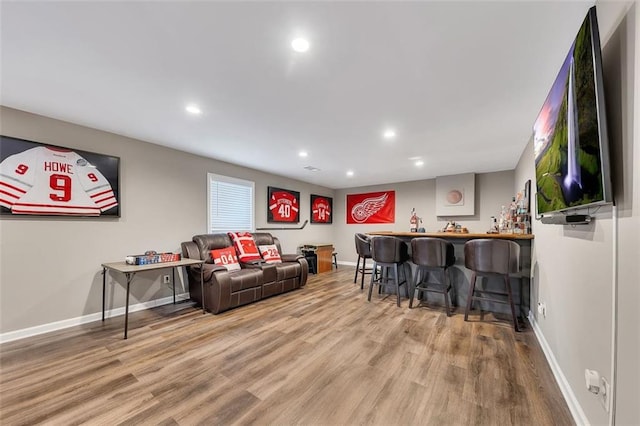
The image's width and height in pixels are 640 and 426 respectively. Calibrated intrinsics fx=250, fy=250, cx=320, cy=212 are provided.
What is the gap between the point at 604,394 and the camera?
122 centimetres

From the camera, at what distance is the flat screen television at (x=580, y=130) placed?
1066 millimetres

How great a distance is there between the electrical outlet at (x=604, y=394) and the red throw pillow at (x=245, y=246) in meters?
4.00

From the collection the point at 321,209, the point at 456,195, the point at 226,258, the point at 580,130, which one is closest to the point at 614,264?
the point at 580,130

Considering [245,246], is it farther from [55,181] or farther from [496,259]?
[496,259]

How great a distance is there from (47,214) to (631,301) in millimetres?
4582

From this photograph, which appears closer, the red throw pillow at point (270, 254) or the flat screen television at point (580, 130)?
the flat screen television at point (580, 130)

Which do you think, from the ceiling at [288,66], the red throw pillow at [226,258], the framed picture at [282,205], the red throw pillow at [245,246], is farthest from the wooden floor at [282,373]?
the framed picture at [282,205]

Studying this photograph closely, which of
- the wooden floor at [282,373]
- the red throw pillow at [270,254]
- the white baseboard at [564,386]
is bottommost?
the wooden floor at [282,373]

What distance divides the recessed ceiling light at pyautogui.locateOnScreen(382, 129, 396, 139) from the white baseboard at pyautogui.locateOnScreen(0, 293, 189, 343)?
389 centimetres

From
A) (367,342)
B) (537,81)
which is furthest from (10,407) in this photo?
(537,81)

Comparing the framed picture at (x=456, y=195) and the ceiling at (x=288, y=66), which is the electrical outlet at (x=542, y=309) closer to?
the ceiling at (x=288, y=66)

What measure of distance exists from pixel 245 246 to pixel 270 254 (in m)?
0.49

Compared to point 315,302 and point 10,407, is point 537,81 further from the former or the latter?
point 10,407

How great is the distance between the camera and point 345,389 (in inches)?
71.9
